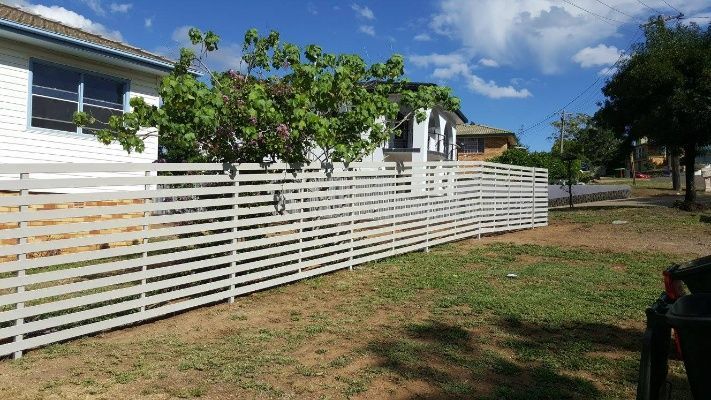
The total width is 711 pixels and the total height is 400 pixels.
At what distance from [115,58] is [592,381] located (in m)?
10.4

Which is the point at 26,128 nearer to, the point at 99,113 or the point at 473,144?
the point at 99,113

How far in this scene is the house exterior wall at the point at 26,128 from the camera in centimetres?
1004

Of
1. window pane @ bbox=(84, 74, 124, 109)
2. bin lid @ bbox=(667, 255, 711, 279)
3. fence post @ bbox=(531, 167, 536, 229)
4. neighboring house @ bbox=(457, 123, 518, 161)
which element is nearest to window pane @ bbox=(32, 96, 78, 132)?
window pane @ bbox=(84, 74, 124, 109)

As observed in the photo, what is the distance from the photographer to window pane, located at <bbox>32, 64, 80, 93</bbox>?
10.5m

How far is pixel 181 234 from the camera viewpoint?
5.98m

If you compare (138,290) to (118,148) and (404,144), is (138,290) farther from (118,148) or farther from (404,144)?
(404,144)

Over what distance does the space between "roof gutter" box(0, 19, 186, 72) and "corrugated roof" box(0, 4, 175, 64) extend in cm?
14

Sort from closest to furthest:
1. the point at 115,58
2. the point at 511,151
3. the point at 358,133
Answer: the point at 358,133 < the point at 115,58 < the point at 511,151

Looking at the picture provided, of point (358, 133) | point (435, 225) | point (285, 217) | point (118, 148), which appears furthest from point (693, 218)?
point (118, 148)

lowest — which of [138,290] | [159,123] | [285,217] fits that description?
[138,290]

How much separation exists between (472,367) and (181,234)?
3.30 meters

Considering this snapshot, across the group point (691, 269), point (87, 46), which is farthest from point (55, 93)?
point (691, 269)

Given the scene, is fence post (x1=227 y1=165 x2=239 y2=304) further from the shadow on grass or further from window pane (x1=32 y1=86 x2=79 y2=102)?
window pane (x1=32 y1=86 x2=79 y2=102)

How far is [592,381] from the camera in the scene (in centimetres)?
422
